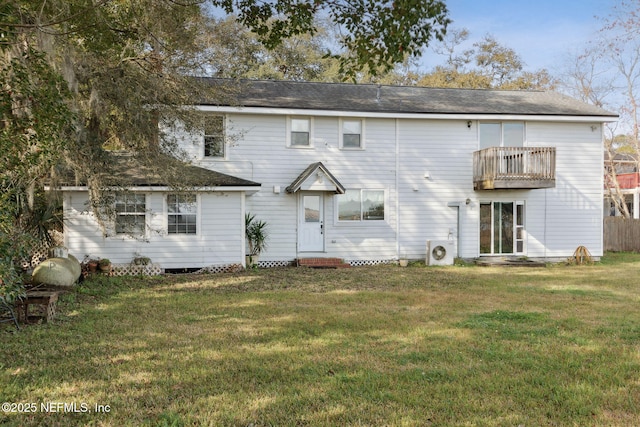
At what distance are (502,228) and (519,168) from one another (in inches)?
91.8

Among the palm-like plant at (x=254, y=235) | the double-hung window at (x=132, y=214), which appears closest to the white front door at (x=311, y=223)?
the palm-like plant at (x=254, y=235)

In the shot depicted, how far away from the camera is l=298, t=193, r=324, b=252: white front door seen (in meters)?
15.3

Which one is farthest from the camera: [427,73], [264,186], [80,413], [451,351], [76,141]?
[427,73]

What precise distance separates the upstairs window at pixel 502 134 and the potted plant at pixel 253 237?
8.13 metres

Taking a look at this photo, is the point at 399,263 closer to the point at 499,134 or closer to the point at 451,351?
the point at 499,134

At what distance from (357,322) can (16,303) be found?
525 centimetres

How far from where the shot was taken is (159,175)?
10102 mm


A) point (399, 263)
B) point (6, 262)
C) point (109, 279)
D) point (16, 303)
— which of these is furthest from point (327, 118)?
point (6, 262)

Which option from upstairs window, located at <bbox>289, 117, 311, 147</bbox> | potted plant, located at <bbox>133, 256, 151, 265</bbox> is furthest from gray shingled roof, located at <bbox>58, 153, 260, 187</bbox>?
upstairs window, located at <bbox>289, 117, 311, 147</bbox>

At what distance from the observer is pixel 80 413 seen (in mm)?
3795

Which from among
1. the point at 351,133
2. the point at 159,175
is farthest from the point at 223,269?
the point at 351,133

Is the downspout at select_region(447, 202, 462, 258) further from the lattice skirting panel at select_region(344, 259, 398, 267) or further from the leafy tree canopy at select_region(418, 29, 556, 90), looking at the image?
the leafy tree canopy at select_region(418, 29, 556, 90)

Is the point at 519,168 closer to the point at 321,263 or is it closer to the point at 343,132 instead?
the point at 343,132

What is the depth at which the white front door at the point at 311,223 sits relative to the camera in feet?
50.1
